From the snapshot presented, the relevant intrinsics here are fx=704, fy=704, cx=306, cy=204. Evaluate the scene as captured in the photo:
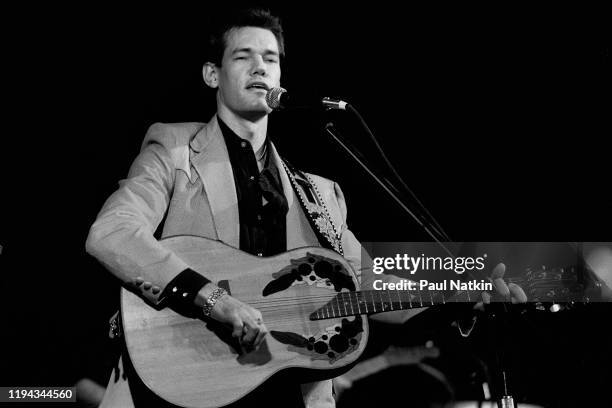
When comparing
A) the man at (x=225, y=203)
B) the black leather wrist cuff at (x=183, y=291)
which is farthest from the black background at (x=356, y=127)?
the black leather wrist cuff at (x=183, y=291)

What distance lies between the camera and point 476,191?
3488mm

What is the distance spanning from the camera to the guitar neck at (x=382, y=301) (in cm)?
259

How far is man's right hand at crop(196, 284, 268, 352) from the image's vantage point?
7.86 ft

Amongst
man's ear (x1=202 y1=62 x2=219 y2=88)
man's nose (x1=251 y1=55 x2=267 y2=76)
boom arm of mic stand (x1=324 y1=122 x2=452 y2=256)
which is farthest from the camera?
man's ear (x1=202 y1=62 x2=219 y2=88)

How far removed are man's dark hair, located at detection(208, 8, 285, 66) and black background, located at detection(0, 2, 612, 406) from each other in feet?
0.45

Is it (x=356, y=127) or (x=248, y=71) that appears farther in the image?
(x=356, y=127)

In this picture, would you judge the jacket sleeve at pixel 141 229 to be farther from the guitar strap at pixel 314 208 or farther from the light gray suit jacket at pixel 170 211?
the guitar strap at pixel 314 208

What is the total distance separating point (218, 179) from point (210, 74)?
1.73 ft

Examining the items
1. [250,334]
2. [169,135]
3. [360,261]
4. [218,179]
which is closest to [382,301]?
[360,261]

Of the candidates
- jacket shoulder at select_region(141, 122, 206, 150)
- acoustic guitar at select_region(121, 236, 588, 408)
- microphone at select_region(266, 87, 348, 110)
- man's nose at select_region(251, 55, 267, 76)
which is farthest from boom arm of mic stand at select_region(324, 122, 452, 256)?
jacket shoulder at select_region(141, 122, 206, 150)

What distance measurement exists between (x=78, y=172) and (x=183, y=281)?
906 millimetres

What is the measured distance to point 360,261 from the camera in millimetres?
3070

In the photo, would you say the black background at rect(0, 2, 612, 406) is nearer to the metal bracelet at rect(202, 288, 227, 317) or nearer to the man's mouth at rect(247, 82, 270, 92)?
the man's mouth at rect(247, 82, 270, 92)

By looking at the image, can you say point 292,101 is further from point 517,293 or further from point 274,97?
point 517,293
